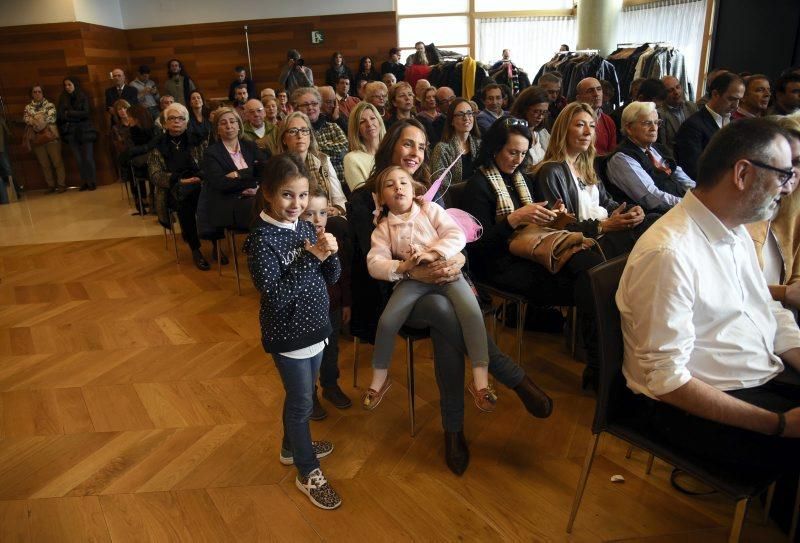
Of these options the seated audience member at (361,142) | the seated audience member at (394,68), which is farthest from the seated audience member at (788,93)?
the seated audience member at (394,68)

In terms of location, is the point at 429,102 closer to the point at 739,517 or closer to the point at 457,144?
the point at 457,144

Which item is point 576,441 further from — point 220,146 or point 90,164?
point 90,164

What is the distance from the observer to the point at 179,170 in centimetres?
468

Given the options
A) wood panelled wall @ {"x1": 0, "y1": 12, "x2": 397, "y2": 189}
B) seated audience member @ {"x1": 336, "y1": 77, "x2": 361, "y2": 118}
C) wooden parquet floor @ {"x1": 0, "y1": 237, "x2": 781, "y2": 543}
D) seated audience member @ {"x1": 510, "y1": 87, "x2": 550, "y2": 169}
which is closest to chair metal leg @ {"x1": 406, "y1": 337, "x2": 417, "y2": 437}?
wooden parquet floor @ {"x1": 0, "y1": 237, "x2": 781, "y2": 543}

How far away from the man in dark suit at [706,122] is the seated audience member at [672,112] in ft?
1.66

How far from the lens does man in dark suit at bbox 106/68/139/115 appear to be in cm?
906

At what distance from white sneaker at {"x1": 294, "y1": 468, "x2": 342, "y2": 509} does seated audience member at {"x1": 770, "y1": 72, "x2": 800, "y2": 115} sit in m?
4.28

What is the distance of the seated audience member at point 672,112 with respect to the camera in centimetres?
483

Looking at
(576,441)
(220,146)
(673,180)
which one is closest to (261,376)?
→ (576,441)

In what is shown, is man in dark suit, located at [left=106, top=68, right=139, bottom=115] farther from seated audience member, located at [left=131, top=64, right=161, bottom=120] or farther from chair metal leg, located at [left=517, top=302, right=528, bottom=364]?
chair metal leg, located at [left=517, top=302, right=528, bottom=364]

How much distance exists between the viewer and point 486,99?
4.81 m

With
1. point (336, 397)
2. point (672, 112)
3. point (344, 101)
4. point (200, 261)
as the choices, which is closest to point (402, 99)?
point (344, 101)

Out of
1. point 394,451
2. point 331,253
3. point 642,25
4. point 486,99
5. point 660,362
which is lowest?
point 394,451

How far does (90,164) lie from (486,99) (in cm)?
719
